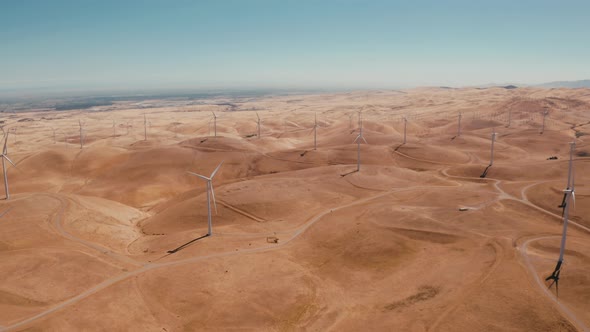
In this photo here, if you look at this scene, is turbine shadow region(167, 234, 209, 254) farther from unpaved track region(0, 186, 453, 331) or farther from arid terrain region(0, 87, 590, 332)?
unpaved track region(0, 186, 453, 331)

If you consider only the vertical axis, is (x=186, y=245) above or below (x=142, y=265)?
below

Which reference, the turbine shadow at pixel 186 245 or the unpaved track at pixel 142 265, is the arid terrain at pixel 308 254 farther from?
the turbine shadow at pixel 186 245

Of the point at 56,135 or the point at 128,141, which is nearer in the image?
the point at 128,141

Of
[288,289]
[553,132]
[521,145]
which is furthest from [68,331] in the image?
[553,132]

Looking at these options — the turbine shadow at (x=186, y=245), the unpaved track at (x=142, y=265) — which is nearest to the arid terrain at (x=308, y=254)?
the unpaved track at (x=142, y=265)

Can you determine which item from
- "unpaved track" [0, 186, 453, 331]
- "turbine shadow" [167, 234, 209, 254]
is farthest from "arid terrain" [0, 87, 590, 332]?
"turbine shadow" [167, 234, 209, 254]

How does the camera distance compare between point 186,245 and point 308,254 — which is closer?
point 308,254

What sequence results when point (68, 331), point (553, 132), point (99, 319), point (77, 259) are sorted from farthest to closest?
point (553, 132) → point (77, 259) → point (99, 319) → point (68, 331)

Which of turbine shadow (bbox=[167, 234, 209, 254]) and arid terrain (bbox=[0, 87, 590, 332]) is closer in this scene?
arid terrain (bbox=[0, 87, 590, 332])

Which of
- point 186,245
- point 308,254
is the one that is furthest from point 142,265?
point 308,254

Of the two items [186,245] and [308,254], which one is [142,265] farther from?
[308,254]

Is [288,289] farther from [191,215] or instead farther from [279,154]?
[279,154]
